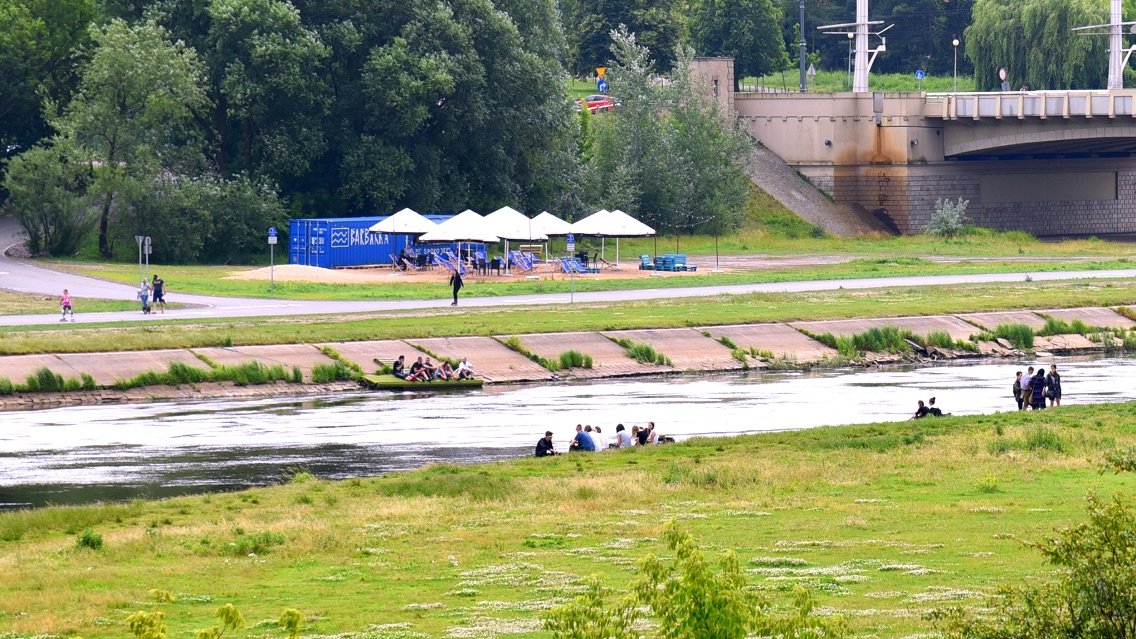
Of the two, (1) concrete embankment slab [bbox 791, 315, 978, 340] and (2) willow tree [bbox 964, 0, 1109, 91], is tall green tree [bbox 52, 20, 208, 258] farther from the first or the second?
(2) willow tree [bbox 964, 0, 1109, 91]

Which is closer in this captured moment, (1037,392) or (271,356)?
(1037,392)

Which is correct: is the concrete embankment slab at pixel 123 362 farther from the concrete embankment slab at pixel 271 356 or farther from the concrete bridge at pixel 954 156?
the concrete bridge at pixel 954 156

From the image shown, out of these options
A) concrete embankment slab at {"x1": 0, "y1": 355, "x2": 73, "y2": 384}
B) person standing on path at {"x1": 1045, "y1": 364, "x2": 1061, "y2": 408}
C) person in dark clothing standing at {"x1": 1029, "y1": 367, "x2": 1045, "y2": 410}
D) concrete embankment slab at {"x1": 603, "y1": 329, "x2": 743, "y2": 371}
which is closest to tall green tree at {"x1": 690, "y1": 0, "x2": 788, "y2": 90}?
concrete embankment slab at {"x1": 603, "y1": 329, "x2": 743, "y2": 371}

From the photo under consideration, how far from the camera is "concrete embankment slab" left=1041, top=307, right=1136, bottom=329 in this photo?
76938mm

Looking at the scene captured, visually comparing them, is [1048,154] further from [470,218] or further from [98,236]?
[98,236]

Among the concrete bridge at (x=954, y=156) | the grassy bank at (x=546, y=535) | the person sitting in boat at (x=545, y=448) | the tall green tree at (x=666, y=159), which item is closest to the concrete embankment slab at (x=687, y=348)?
the grassy bank at (x=546, y=535)

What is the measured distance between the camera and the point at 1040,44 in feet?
459

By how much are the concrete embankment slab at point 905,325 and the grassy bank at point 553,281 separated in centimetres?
1381

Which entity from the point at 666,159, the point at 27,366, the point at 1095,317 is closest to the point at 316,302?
the point at 27,366

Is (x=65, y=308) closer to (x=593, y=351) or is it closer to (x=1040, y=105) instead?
(x=593, y=351)

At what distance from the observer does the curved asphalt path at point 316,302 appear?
224 ft

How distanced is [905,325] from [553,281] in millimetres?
21220

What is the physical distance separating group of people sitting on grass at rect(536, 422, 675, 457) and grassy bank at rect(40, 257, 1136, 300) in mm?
36643

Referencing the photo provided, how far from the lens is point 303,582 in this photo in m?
24.7
